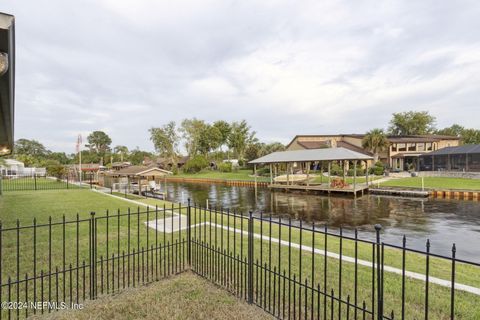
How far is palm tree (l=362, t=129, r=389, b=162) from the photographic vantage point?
138 ft

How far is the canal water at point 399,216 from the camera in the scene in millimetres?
11148

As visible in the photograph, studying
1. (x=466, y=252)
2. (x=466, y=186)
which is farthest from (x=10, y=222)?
(x=466, y=186)

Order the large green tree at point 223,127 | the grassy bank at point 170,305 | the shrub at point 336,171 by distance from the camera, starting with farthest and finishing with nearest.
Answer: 1. the large green tree at point 223,127
2. the shrub at point 336,171
3. the grassy bank at point 170,305

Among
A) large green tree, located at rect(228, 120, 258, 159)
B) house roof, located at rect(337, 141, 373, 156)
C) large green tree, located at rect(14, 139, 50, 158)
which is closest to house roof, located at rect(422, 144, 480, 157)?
house roof, located at rect(337, 141, 373, 156)

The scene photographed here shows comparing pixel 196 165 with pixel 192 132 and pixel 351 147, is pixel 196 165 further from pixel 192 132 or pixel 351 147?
pixel 351 147

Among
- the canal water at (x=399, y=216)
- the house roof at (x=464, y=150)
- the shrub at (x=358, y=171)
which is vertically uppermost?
the house roof at (x=464, y=150)

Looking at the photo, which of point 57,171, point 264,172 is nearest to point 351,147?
point 264,172

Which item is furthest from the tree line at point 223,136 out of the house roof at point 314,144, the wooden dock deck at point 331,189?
the wooden dock deck at point 331,189

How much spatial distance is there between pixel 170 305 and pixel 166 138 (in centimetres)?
6247

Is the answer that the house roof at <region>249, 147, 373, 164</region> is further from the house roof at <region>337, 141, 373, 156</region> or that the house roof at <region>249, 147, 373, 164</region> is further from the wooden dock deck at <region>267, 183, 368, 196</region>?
the house roof at <region>337, 141, 373, 156</region>

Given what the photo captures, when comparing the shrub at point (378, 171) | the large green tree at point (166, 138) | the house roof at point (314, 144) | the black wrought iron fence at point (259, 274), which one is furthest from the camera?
the large green tree at point (166, 138)

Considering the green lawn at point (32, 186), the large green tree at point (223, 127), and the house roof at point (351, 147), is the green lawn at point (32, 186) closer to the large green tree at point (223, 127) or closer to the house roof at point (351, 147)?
the large green tree at point (223, 127)

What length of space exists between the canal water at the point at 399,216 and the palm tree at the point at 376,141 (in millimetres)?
21184

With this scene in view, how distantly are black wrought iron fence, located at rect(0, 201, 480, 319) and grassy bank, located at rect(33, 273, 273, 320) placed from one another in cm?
24
